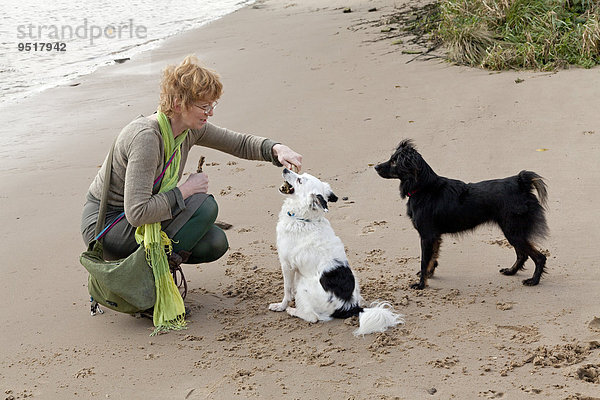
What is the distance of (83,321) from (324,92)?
5.19 m

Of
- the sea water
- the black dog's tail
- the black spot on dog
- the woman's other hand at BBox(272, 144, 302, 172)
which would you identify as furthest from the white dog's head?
the sea water

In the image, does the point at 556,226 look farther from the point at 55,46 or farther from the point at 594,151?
the point at 55,46

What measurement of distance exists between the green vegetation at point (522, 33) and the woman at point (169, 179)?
4.99 metres

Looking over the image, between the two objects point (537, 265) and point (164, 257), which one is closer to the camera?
point (164, 257)

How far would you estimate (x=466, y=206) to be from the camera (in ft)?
14.2

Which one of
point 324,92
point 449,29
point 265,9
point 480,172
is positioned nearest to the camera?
point 480,172

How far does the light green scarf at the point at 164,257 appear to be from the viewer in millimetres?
3805

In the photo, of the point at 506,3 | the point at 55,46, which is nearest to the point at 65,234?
the point at 506,3

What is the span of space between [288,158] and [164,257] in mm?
976

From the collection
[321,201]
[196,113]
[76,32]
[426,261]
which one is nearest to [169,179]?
[196,113]

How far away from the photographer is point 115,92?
9797mm

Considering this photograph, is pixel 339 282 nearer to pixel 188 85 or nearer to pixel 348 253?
pixel 348 253

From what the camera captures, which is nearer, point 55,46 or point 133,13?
point 55,46

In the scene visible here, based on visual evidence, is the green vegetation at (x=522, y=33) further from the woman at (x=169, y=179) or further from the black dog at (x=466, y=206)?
the woman at (x=169, y=179)
